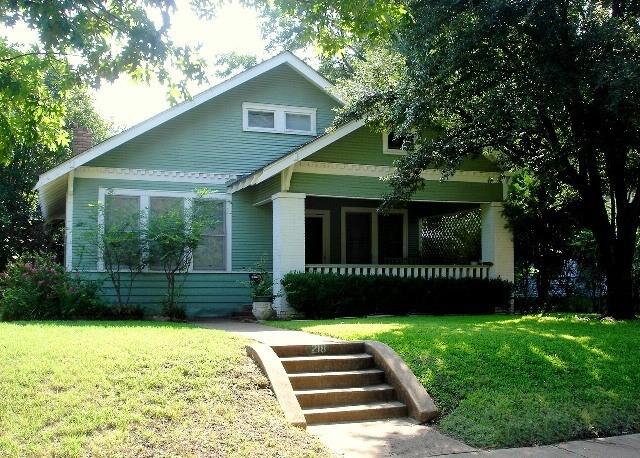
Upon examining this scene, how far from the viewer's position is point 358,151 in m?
15.1

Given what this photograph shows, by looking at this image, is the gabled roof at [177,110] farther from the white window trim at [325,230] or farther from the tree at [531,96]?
the white window trim at [325,230]

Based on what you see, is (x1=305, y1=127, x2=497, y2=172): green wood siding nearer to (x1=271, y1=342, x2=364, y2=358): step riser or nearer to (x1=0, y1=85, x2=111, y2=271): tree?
(x1=271, y1=342, x2=364, y2=358): step riser

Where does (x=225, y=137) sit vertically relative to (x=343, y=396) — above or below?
above

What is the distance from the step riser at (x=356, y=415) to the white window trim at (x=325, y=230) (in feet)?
36.8

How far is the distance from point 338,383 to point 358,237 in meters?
11.3

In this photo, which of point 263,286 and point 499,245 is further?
point 499,245

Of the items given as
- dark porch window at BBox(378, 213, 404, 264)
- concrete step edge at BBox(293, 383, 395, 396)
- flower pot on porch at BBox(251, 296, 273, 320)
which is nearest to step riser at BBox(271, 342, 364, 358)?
concrete step edge at BBox(293, 383, 395, 396)

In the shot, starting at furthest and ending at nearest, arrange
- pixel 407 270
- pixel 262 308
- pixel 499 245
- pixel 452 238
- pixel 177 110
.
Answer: pixel 452 238 → pixel 499 245 → pixel 407 270 → pixel 177 110 → pixel 262 308

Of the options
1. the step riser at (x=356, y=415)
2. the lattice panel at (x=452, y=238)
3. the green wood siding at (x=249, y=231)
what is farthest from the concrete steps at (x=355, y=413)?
the lattice panel at (x=452, y=238)

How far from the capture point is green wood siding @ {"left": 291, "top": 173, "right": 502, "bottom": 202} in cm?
1452

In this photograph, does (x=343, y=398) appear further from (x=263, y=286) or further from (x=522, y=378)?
(x=263, y=286)

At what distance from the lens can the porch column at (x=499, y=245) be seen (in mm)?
16281

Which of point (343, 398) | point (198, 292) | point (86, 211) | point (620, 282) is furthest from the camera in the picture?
point (198, 292)

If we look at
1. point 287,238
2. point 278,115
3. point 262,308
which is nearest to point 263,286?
point 262,308
